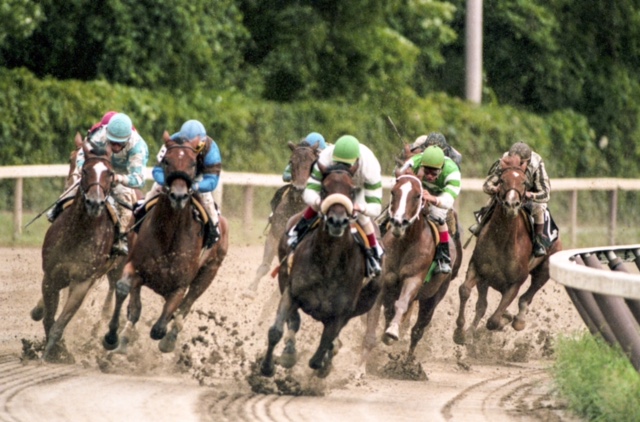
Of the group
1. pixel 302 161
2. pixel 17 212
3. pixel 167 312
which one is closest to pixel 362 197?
pixel 167 312

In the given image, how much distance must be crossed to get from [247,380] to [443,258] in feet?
8.15

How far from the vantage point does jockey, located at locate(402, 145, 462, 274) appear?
11723mm

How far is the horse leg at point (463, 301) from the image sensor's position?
13227mm

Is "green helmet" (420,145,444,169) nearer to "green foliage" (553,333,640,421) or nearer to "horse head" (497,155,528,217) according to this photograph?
"horse head" (497,155,528,217)

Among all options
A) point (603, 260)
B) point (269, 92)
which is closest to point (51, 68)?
point (269, 92)

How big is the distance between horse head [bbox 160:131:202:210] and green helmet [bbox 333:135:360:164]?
3.78ft

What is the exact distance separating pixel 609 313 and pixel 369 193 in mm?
2073

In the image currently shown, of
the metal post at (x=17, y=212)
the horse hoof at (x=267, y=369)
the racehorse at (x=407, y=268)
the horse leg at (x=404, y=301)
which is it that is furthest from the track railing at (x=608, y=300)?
the metal post at (x=17, y=212)

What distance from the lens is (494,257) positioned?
43.4 ft

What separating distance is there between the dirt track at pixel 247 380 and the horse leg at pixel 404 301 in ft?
1.25

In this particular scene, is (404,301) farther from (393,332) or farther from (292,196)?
(292,196)

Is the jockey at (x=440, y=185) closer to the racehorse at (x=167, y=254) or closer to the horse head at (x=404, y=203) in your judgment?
the horse head at (x=404, y=203)

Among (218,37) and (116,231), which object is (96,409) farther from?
(218,37)

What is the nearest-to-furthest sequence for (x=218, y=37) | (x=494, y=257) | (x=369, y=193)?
1. (x=369, y=193)
2. (x=494, y=257)
3. (x=218, y=37)
